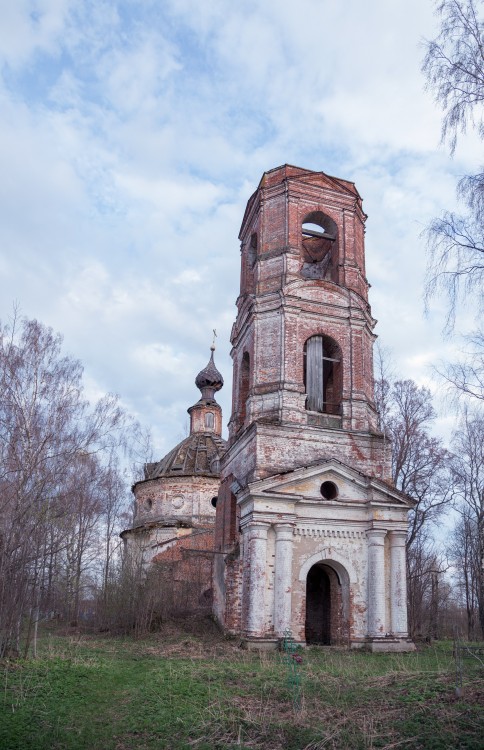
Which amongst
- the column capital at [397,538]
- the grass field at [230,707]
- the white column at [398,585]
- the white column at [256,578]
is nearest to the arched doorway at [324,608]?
the white column at [398,585]

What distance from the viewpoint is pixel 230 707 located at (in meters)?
8.13

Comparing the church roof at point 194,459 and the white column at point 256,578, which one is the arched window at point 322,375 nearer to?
the white column at point 256,578

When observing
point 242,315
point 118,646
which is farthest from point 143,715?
point 242,315

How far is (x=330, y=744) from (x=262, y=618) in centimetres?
852

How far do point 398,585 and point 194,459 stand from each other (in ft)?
53.4

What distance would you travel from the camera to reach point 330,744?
259 inches

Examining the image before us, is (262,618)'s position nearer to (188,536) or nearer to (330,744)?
(330,744)

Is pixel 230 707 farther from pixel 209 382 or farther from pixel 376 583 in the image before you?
pixel 209 382

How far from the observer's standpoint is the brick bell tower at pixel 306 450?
612 inches

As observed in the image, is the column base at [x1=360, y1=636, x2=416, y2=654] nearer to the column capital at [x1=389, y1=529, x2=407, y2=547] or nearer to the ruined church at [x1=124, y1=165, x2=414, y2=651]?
the ruined church at [x1=124, y1=165, x2=414, y2=651]

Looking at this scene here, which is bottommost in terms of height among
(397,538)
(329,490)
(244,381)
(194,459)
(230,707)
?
(230,707)

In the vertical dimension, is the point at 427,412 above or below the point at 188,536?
above

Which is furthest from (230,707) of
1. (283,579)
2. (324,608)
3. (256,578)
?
(324,608)

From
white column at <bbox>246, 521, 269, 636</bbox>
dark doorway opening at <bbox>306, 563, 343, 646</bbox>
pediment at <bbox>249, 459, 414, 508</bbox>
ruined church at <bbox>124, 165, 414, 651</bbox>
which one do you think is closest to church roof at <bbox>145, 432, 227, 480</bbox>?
ruined church at <bbox>124, 165, 414, 651</bbox>
